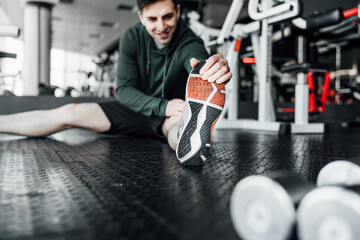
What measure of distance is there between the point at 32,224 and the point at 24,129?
142 centimetres

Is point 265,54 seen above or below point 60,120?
above

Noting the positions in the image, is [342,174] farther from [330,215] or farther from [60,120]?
[60,120]

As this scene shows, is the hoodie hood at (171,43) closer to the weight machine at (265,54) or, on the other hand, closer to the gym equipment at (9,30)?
the gym equipment at (9,30)

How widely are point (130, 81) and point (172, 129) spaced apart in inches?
15.9

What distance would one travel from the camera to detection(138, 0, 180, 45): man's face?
1356mm

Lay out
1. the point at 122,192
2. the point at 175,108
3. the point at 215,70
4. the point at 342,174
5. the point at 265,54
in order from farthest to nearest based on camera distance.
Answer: the point at 265,54 < the point at 175,108 < the point at 215,70 < the point at 122,192 < the point at 342,174

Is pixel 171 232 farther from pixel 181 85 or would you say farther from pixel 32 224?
pixel 181 85

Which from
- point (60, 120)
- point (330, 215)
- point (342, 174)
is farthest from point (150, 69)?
point (330, 215)

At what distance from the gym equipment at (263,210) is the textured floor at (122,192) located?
0.17 ft

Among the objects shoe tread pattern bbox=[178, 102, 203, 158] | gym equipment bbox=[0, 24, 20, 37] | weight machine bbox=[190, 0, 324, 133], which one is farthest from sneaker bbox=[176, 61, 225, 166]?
weight machine bbox=[190, 0, 324, 133]

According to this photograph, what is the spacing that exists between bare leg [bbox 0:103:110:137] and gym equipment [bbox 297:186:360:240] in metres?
1.44

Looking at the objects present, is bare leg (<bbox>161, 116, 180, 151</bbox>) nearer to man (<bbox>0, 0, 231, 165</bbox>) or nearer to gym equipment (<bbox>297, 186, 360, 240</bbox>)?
man (<bbox>0, 0, 231, 165</bbox>)

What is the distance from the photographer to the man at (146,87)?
1394 millimetres

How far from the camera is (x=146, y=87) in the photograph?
5.55 feet
